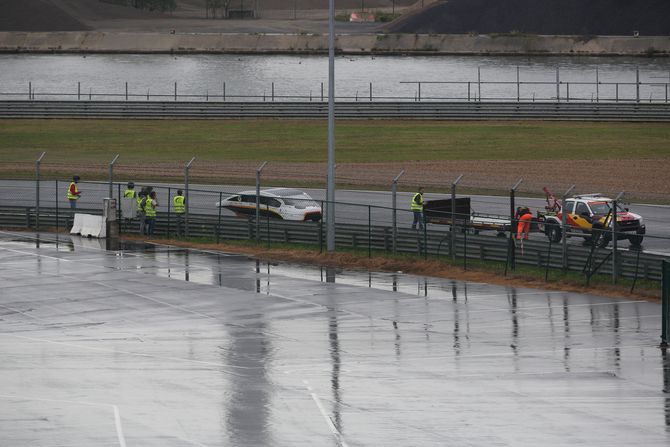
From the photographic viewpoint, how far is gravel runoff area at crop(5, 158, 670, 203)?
47281 millimetres

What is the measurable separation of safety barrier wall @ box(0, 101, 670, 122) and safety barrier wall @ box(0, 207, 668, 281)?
33.5 m

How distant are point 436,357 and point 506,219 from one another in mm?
15741

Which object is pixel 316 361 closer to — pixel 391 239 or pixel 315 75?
pixel 391 239

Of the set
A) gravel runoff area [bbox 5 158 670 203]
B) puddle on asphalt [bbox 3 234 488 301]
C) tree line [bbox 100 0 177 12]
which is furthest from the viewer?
tree line [bbox 100 0 177 12]

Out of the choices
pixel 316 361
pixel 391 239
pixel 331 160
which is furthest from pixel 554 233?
pixel 316 361

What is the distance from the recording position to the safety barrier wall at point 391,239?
2958cm

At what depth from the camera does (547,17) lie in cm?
14462

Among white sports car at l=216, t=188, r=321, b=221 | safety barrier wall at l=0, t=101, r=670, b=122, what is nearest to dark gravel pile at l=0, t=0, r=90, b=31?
safety barrier wall at l=0, t=101, r=670, b=122

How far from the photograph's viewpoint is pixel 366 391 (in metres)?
19.6

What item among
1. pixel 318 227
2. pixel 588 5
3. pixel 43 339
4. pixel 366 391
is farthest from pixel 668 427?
pixel 588 5

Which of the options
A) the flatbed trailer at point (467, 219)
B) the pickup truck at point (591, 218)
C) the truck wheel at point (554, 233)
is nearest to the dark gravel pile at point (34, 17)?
the flatbed trailer at point (467, 219)

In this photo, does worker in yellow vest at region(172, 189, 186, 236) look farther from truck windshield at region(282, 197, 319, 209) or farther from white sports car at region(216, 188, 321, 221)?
truck windshield at region(282, 197, 319, 209)

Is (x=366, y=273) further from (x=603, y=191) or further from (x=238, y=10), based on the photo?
(x=238, y=10)

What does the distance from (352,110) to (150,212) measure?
3590 centimetres
